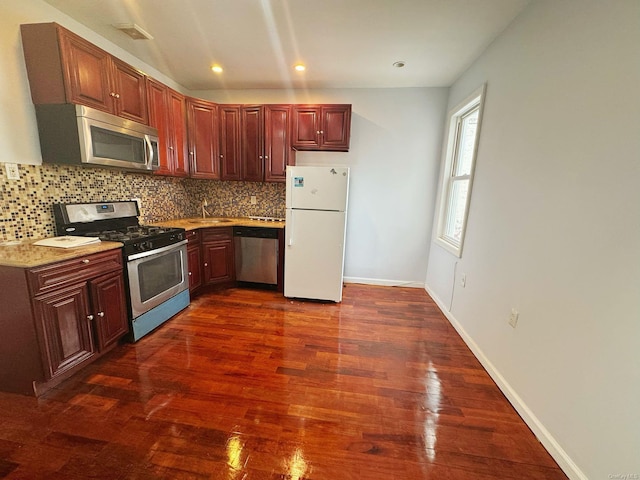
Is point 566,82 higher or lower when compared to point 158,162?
higher

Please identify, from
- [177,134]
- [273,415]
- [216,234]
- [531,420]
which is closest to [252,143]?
[177,134]

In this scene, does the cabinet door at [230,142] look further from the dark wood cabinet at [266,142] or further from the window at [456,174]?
the window at [456,174]

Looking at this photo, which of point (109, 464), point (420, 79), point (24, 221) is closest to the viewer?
point (109, 464)

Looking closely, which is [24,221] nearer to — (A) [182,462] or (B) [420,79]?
(A) [182,462]

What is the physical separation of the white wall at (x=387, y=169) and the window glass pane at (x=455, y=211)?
31 cm

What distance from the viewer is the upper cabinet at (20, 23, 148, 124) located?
1807mm

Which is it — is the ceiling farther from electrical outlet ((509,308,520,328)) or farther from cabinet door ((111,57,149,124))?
electrical outlet ((509,308,520,328))

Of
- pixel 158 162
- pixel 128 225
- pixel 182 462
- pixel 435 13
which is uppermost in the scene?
pixel 435 13

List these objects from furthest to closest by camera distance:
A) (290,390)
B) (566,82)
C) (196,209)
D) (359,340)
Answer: (196,209) < (359,340) < (290,390) < (566,82)

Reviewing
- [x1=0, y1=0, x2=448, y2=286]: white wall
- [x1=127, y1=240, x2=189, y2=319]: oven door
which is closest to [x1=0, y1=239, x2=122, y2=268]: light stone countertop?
[x1=127, y1=240, x2=189, y2=319]: oven door

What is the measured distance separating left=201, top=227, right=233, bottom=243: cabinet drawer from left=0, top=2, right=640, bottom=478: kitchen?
648 millimetres

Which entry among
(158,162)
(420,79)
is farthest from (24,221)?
(420,79)

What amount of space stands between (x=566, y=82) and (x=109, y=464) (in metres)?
3.12

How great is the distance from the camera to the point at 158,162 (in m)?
2.61
